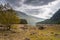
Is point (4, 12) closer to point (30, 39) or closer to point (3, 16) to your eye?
point (3, 16)

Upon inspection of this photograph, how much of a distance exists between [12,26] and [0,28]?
3.88 metres

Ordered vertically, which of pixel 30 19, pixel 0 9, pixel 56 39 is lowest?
pixel 56 39

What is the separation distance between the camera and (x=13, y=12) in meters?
49.1

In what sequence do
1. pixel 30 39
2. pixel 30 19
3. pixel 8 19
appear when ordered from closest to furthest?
pixel 30 39, pixel 30 19, pixel 8 19

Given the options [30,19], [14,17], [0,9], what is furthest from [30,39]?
[0,9]

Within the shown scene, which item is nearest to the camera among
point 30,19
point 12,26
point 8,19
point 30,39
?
point 30,39

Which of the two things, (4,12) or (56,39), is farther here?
(4,12)

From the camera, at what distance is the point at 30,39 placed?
33.6m

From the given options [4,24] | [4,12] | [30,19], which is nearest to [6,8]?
[4,12]

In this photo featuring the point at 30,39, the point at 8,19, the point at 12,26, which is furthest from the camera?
the point at 12,26

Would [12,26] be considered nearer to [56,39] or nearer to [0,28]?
[0,28]

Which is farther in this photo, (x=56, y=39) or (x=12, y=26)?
(x=12, y=26)

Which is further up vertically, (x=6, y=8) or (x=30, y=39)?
(x=6, y=8)

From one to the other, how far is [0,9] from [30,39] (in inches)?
789
